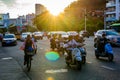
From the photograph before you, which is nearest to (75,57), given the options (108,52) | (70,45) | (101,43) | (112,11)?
(70,45)

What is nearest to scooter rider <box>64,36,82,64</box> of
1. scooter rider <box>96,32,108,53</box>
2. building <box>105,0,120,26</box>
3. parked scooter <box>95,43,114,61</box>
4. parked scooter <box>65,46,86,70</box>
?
parked scooter <box>65,46,86,70</box>

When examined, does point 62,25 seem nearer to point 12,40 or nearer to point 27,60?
point 12,40

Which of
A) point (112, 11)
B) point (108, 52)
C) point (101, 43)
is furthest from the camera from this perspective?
point (112, 11)

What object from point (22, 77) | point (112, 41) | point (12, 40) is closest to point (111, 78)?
point (22, 77)

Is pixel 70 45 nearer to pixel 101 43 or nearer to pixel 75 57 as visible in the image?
pixel 75 57

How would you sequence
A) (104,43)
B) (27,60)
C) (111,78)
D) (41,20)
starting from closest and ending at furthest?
(111,78) → (27,60) → (104,43) → (41,20)

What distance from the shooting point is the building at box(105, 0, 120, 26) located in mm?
120062

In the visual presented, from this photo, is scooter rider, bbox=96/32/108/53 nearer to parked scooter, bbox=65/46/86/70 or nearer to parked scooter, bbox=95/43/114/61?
parked scooter, bbox=95/43/114/61

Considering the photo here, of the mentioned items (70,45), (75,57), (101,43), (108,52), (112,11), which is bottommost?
(108,52)

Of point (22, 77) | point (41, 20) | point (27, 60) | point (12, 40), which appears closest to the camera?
point (22, 77)

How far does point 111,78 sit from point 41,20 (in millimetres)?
125805

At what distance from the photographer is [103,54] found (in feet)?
59.3

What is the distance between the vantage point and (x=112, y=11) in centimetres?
12369

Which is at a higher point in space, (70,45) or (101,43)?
(70,45)
